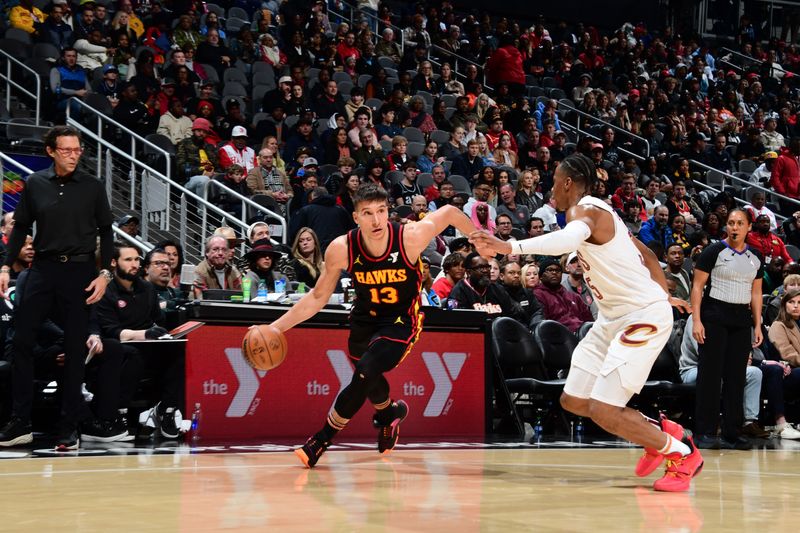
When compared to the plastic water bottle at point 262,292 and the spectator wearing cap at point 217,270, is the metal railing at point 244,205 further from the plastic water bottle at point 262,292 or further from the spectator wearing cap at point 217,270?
the plastic water bottle at point 262,292

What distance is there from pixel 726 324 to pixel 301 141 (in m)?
7.89

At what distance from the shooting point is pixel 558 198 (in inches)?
256

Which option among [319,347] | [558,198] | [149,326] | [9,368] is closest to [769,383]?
[319,347]

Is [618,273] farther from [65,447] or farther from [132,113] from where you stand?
[132,113]

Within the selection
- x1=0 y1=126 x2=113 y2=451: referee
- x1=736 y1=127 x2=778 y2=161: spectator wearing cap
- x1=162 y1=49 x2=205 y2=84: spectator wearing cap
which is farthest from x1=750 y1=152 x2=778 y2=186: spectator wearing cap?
x1=0 y1=126 x2=113 y2=451: referee

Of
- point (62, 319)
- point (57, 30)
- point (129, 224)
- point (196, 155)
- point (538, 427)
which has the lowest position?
point (538, 427)

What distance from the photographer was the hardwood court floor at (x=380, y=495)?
183 inches

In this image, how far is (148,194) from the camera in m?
12.9

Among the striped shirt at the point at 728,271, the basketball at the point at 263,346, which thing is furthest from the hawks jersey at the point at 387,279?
the striped shirt at the point at 728,271

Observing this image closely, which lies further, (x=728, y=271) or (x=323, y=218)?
(x=323, y=218)

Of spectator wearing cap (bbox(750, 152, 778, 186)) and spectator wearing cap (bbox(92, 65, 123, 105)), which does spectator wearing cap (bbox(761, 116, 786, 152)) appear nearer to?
spectator wearing cap (bbox(750, 152, 778, 186))

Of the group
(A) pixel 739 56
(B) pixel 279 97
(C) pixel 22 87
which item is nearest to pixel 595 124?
(B) pixel 279 97

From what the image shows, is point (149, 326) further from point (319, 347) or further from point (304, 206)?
point (304, 206)

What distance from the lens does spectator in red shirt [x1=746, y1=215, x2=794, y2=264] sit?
17484 mm
